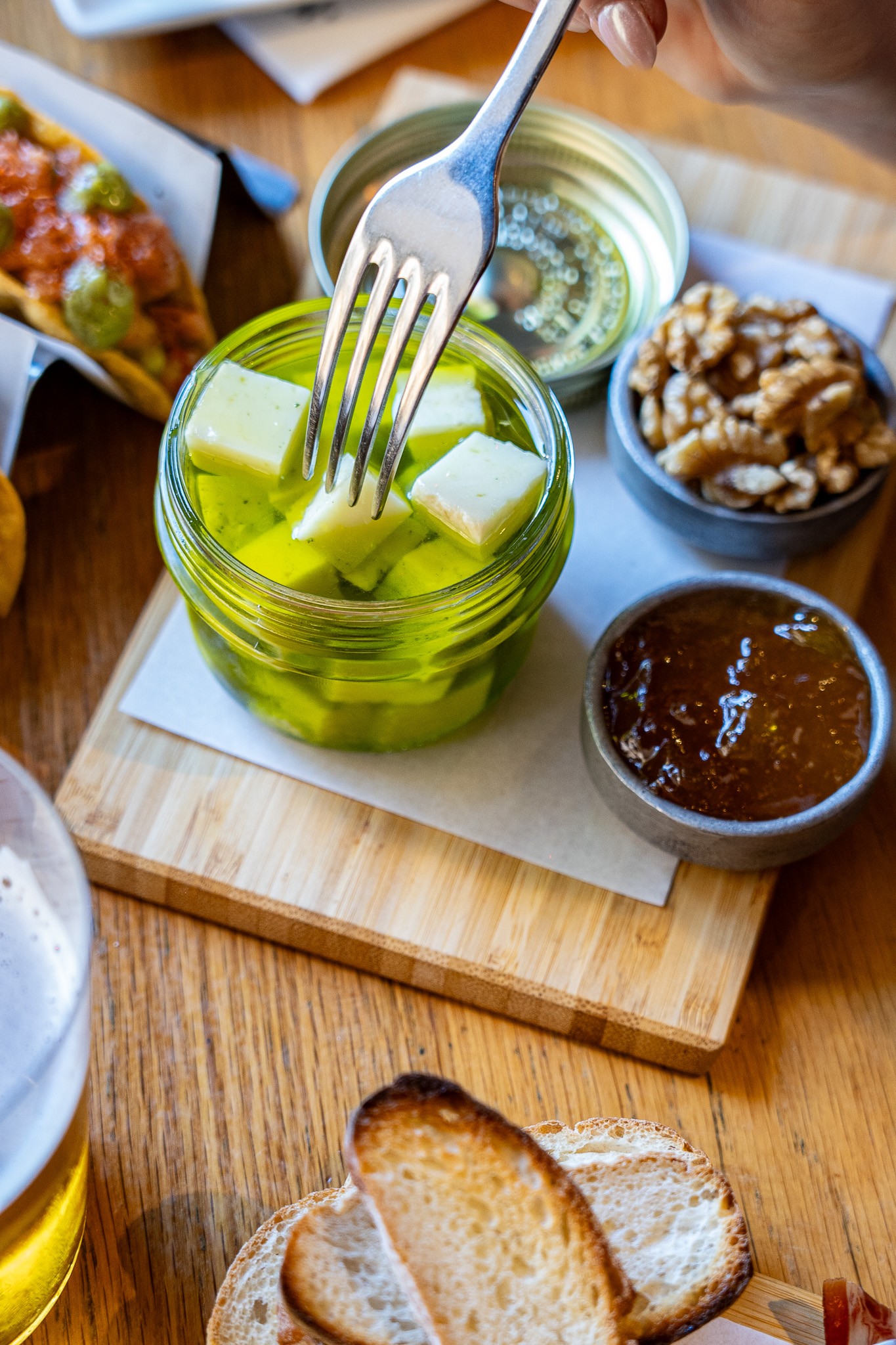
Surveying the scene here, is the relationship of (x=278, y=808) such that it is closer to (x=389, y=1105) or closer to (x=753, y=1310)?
(x=389, y=1105)

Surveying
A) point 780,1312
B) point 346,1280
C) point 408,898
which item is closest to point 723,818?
point 408,898

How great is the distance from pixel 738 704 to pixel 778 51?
940 millimetres

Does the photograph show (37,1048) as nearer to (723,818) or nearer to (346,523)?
(346,523)

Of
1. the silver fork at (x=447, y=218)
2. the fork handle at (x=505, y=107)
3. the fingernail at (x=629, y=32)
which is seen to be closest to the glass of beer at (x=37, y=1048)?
the silver fork at (x=447, y=218)

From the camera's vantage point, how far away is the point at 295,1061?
1383mm

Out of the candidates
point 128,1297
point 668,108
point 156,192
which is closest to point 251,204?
point 156,192

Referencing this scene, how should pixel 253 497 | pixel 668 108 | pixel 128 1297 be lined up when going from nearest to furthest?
1. pixel 128 1297
2. pixel 253 497
3. pixel 668 108

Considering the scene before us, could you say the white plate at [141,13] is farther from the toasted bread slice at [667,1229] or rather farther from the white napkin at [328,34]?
the toasted bread slice at [667,1229]

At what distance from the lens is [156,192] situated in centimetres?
183

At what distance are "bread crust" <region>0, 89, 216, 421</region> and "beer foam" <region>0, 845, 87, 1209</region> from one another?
31.6 inches

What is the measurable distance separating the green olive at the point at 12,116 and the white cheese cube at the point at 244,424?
2.16 feet

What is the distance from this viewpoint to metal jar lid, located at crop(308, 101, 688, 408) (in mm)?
1824

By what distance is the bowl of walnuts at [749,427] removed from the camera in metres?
1.57

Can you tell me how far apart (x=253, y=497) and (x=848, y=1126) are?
973 millimetres
